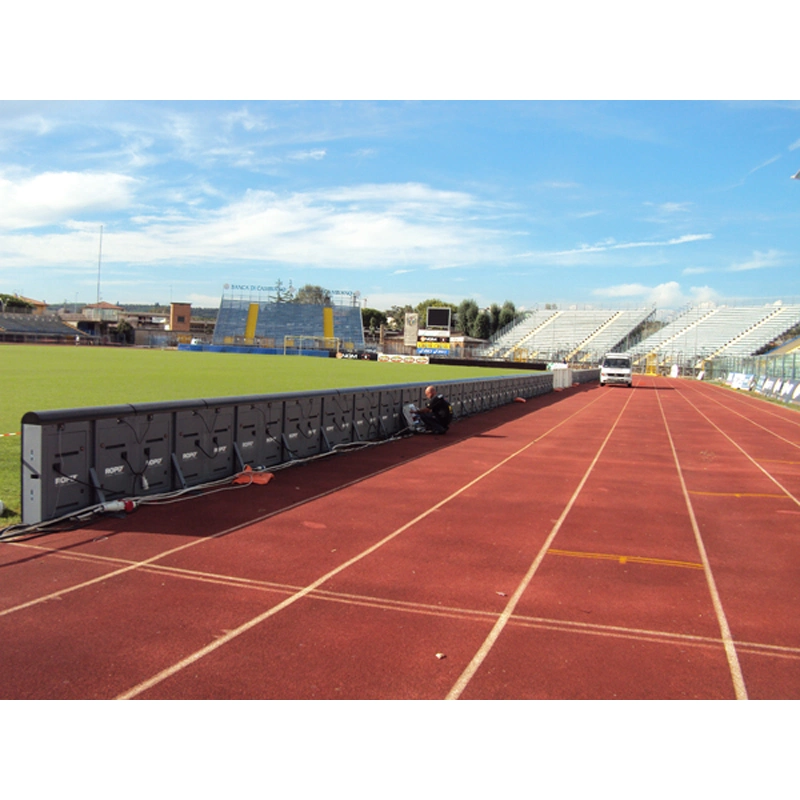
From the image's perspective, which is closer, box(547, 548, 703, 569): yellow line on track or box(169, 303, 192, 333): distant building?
box(547, 548, 703, 569): yellow line on track

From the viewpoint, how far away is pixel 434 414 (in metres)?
16.7

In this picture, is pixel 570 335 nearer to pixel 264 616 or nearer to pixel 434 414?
pixel 434 414

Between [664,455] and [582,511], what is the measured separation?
21.6ft

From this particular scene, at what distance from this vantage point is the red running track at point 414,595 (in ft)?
14.2

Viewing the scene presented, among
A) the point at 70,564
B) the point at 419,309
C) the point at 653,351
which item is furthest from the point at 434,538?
the point at 419,309

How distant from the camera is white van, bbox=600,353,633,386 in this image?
46469 millimetres

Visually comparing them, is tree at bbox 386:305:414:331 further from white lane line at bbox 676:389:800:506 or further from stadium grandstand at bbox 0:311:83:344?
white lane line at bbox 676:389:800:506

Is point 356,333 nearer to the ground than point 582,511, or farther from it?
farther from it

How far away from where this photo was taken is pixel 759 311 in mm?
80938

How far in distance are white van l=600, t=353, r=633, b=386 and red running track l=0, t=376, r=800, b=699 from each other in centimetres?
3680

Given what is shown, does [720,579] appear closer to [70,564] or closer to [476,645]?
[476,645]

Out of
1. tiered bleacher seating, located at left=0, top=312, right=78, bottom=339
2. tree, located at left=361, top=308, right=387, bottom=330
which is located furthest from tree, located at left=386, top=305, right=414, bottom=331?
tiered bleacher seating, located at left=0, top=312, right=78, bottom=339

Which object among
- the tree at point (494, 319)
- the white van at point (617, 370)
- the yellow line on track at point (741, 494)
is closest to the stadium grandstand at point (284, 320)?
the tree at point (494, 319)

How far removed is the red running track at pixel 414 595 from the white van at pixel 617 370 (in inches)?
1449
